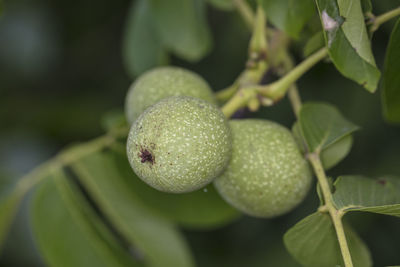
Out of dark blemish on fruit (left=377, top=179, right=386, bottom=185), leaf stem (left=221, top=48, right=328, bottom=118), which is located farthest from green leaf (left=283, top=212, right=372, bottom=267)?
leaf stem (left=221, top=48, right=328, bottom=118)

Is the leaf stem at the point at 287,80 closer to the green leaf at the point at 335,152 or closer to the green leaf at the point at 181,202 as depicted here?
the green leaf at the point at 335,152

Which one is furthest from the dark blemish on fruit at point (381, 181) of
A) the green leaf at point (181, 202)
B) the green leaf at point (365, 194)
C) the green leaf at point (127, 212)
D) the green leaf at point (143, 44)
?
the green leaf at point (143, 44)

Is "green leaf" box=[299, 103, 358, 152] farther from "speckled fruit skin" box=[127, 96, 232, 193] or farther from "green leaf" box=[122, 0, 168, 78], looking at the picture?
"green leaf" box=[122, 0, 168, 78]

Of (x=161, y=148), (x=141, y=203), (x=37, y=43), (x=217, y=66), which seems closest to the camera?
(x=161, y=148)

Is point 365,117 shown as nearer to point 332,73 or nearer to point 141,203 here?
point 332,73

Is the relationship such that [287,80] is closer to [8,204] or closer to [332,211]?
[332,211]

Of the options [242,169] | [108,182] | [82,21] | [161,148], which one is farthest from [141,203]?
[82,21]

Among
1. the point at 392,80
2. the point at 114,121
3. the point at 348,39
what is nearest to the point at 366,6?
the point at 348,39
